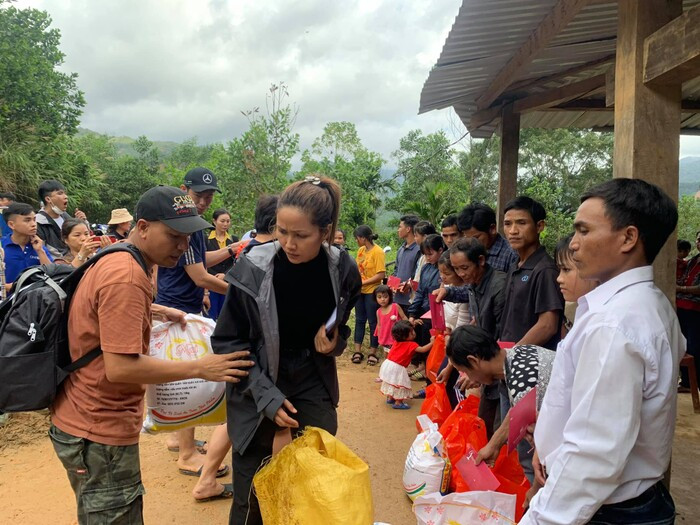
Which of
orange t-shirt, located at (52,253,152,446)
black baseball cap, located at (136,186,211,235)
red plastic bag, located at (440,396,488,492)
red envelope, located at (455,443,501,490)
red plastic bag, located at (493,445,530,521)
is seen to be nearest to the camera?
orange t-shirt, located at (52,253,152,446)

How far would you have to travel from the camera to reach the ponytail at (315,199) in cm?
198

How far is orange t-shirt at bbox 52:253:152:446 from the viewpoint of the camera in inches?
67.2

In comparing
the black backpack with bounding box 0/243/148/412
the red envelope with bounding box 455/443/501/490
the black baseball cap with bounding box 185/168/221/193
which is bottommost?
the red envelope with bounding box 455/443/501/490

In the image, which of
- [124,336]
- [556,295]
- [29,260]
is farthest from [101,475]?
[29,260]

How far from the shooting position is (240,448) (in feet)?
6.73

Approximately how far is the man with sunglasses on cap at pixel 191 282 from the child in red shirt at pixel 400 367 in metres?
2.05

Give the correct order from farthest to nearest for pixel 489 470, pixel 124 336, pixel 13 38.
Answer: pixel 13 38
pixel 489 470
pixel 124 336

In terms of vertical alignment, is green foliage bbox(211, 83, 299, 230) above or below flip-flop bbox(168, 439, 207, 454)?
above

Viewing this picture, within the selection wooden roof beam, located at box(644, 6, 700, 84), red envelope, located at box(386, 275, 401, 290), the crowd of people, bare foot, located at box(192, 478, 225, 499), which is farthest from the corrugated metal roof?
bare foot, located at box(192, 478, 225, 499)

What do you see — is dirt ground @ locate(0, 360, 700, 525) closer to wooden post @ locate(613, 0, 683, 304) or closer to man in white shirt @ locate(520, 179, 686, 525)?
man in white shirt @ locate(520, 179, 686, 525)

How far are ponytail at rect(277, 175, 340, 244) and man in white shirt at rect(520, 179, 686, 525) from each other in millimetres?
977

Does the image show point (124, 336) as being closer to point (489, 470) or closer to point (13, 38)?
point (489, 470)

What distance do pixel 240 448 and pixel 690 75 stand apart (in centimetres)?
261

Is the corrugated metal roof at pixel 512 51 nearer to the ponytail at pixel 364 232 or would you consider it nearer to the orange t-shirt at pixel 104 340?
the ponytail at pixel 364 232
